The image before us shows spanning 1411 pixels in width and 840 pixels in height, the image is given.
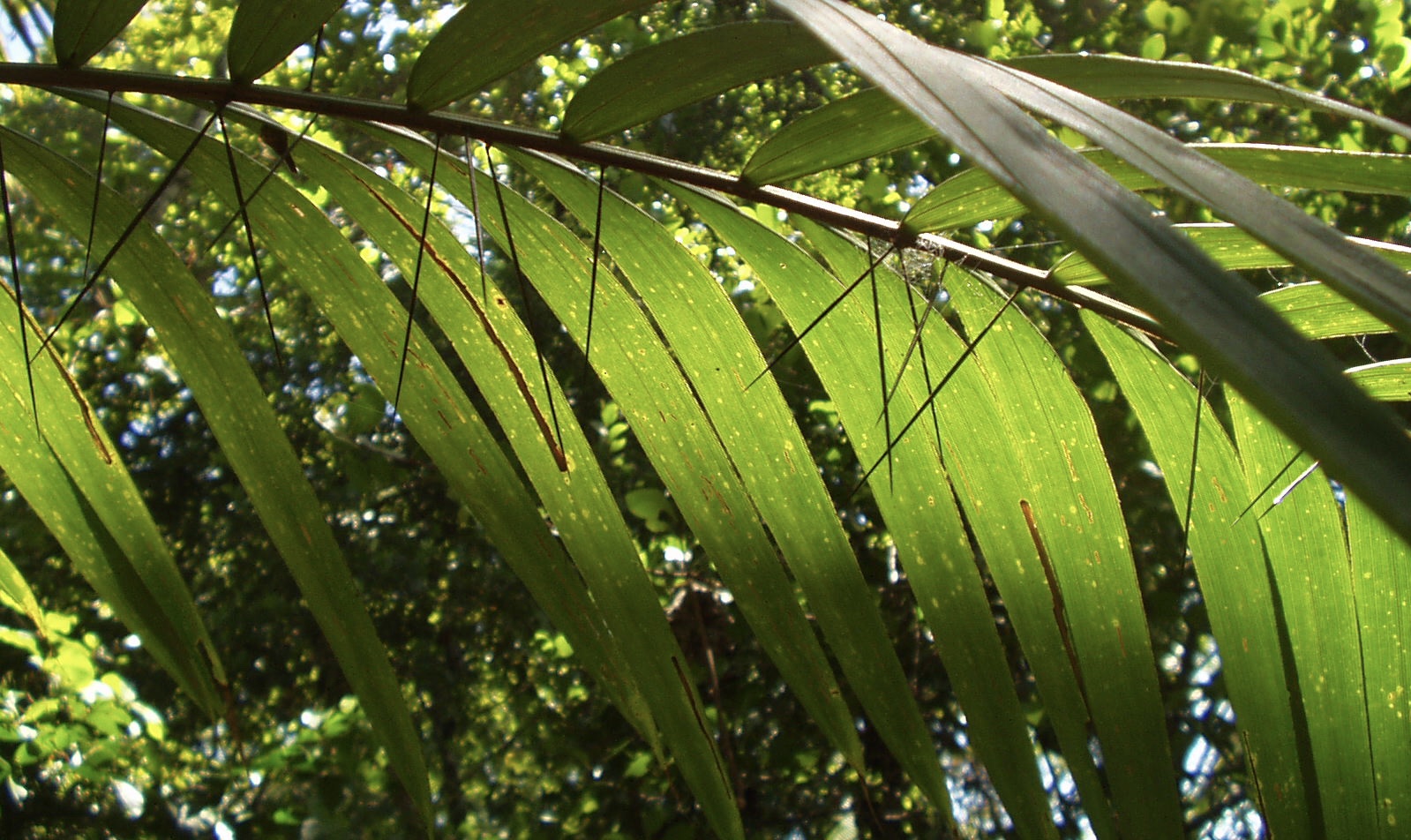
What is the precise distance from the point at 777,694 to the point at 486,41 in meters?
1.73

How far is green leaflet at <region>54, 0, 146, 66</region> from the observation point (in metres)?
0.39

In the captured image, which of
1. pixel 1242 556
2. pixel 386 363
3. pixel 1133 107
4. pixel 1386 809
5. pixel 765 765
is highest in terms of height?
pixel 1133 107

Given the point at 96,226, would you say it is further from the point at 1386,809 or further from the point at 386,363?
the point at 1386,809

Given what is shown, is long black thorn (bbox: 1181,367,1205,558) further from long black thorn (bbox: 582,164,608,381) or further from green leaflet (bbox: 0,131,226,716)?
green leaflet (bbox: 0,131,226,716)

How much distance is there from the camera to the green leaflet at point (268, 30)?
375 millimetres

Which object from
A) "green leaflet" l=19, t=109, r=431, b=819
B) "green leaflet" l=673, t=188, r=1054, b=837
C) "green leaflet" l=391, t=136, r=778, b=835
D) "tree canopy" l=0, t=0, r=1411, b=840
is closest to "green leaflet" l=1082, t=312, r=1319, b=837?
"tree canopy" l=0, t=0, r=1411, b=840

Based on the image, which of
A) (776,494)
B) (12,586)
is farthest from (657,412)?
(12,586)

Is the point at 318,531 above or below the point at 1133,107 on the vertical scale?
below

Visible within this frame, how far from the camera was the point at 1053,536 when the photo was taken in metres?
0.49

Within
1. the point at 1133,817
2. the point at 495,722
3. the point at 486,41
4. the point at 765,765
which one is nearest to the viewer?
the point at 486,41

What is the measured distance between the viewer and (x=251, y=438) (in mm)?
496

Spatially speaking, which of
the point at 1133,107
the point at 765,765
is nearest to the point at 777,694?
the point at 765,765

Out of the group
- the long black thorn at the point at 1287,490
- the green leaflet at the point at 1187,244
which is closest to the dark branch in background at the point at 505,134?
the long black thorn at the point at 1287,490

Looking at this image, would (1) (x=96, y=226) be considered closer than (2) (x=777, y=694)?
Yes
